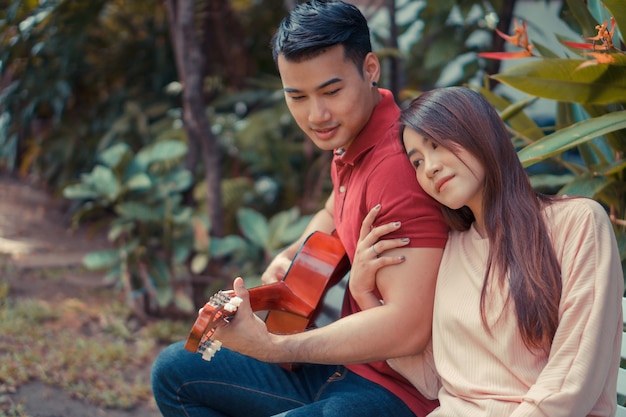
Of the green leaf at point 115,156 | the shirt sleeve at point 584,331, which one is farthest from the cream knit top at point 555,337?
the green leaf at point 115,156

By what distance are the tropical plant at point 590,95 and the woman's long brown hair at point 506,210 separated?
53 cm

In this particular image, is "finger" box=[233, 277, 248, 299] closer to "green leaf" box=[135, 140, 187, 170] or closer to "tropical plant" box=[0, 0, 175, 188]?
"green leaf" box=[135, 140, 187, 170]

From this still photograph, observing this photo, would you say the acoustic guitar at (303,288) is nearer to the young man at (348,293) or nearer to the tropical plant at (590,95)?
the young man at (348,293)

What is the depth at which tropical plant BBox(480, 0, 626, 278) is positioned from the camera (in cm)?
213

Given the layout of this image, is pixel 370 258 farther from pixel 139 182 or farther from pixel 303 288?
pixel 139 182

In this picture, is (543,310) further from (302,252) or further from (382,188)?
(302,252)

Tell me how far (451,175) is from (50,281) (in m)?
3.82

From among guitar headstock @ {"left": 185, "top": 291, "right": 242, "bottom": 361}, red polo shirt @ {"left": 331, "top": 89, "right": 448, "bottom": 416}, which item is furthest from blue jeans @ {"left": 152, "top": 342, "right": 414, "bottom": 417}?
guitar headstock @ {"left": 185, "top": 291, "right": 242, "bottom": 361}

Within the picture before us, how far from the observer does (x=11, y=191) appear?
6691mm

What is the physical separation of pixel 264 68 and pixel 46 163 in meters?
2.06

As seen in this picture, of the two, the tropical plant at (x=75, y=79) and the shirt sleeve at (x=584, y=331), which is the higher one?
the shirt sleeve at (x=584, y=331)

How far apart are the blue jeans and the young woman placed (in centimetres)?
44

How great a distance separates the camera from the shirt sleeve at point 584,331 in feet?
4.67

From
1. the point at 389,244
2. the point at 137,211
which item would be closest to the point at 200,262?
the point at 137,211
